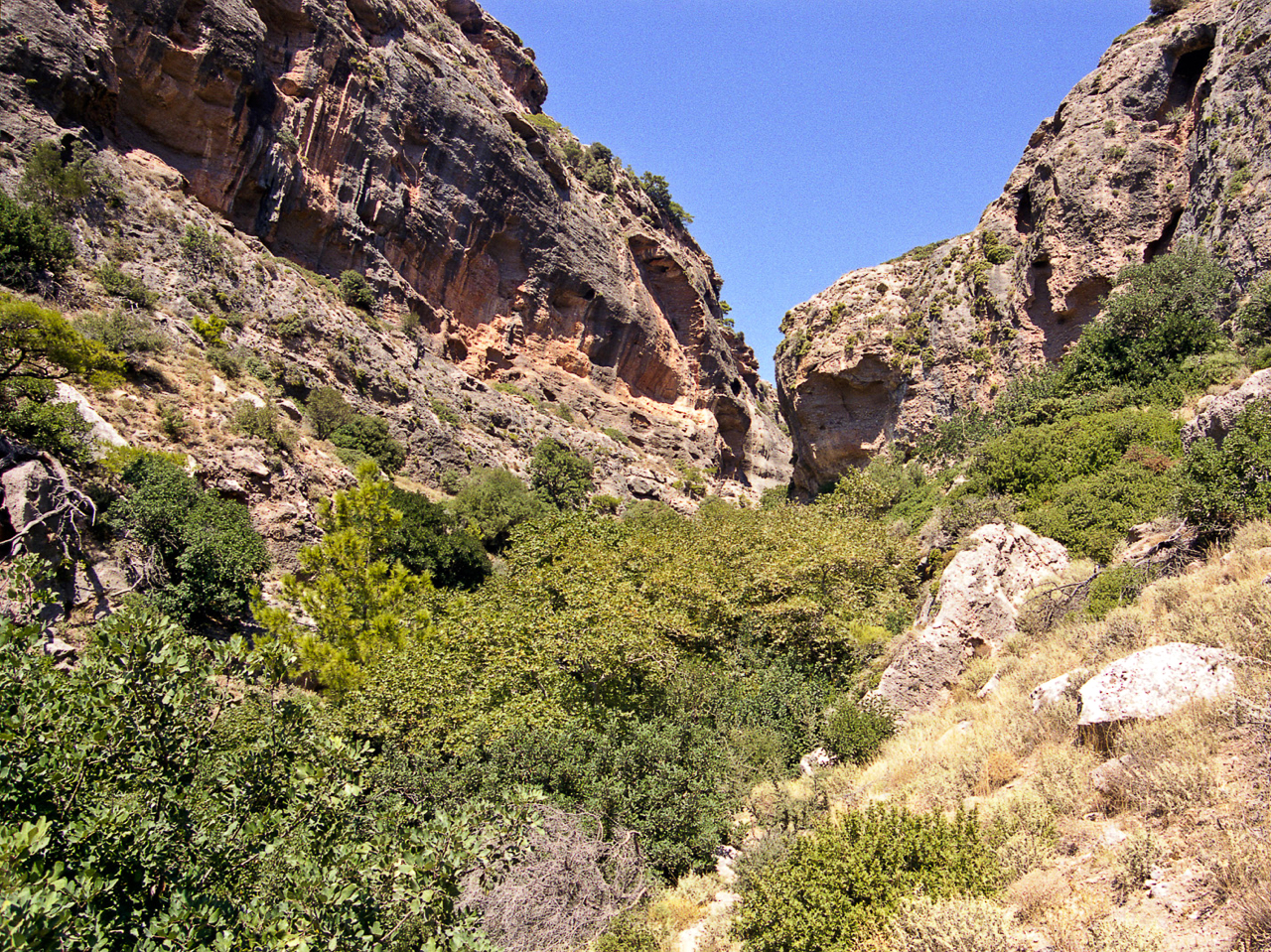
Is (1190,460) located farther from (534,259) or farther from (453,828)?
(534,259)

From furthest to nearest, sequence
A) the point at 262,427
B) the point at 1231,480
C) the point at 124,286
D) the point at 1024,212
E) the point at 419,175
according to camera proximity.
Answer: the point at 419,175, the point at 1024,212, the point at 124,286, the point at 262,427, the point at 1231,480

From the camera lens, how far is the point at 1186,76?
1077 inches

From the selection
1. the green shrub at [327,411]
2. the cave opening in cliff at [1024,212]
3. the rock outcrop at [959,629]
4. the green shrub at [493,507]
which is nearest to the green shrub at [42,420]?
the green shrub at [327,411]

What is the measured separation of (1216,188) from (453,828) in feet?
101

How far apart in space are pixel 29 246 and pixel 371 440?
13155 mm

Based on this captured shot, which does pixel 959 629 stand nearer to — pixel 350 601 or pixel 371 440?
pixel 350 601

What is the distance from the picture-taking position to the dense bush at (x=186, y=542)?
1580 cm

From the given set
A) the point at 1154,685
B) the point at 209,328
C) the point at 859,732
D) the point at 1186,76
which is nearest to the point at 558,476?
the point at 209,328

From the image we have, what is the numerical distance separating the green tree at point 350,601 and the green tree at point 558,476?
812 inches

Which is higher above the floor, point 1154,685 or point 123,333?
point 123,333

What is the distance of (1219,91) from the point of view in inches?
949

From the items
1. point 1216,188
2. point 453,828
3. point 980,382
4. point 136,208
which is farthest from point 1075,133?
point 136,208

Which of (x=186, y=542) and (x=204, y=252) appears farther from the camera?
(x=204, y=252)

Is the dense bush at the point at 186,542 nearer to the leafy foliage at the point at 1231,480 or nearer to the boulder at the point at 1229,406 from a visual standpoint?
the leafy foliage at the point at 1231,480
